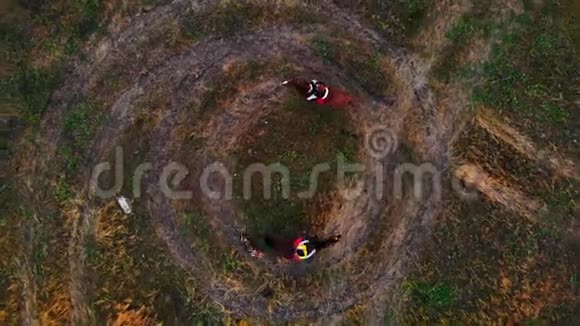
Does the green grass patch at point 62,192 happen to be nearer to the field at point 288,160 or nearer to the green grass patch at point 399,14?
the field at point 288,160

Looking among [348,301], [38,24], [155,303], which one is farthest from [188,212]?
[38,24]

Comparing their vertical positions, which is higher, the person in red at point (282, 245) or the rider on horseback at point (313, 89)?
the rider on horseback at point (313, 89)

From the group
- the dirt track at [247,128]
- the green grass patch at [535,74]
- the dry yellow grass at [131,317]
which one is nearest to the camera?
the dry yellow grass at [131,317]

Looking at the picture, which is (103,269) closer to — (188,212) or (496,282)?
(188,212)

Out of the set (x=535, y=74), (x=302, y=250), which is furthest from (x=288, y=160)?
(x=535, y=74)

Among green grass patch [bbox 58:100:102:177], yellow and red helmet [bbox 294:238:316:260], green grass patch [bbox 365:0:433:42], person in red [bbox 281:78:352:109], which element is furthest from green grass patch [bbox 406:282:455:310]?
green grass patch [bbox 58:100:102:177]

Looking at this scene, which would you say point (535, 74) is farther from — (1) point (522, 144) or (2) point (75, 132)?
(2) point (75, 132)

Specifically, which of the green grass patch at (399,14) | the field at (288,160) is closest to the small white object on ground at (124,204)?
the field at (288,160)

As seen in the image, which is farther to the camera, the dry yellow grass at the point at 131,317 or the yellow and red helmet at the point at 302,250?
the yellow and red helmet at the point at 302,250
